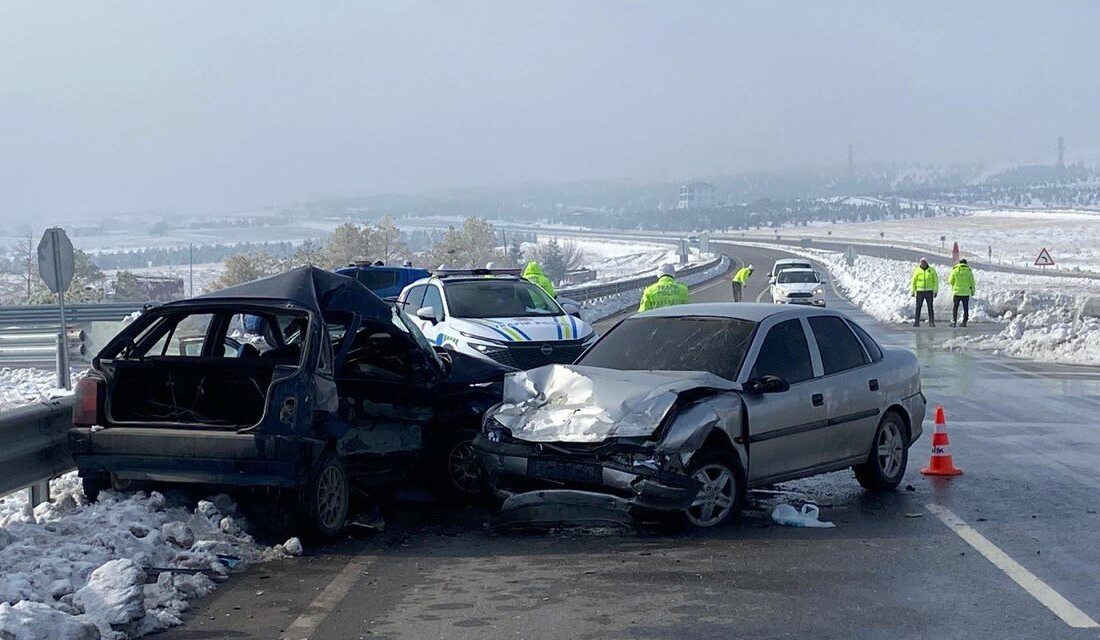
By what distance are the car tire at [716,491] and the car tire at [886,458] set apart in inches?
71.9

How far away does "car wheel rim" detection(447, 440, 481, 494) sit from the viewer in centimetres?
1013

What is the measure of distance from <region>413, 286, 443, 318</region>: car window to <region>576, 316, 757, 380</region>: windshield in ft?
27.9

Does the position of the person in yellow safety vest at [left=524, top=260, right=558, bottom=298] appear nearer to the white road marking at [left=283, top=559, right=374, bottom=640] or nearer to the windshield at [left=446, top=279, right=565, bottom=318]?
the windshield at [left=446, top=279, right=565, bottom=318]

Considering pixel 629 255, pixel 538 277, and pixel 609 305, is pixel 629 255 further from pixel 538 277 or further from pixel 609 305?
pixel 538 277

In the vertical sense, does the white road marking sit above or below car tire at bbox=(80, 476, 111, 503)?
below

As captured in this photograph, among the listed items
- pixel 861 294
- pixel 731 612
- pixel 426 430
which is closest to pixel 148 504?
pixel 426 430

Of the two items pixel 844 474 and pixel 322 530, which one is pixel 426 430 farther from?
pixel 844 474

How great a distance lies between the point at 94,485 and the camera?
872cm

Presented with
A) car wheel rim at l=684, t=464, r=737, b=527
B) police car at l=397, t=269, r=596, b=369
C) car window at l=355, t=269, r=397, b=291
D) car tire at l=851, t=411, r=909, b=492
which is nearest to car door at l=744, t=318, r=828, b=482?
car wheel rim at l=684, t=464, r=737, b=527

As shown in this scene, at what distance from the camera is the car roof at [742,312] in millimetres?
10078

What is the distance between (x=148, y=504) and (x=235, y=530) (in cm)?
59

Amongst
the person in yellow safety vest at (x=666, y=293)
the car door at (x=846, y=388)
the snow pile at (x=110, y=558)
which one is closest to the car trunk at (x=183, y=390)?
the snow pile at (x=110, y=558)

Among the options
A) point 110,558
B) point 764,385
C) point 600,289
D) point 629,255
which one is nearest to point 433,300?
point 764,385

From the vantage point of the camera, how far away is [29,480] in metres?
8.56
